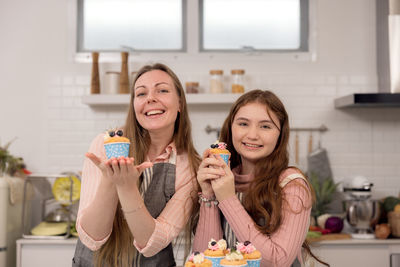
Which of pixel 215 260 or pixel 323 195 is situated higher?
pixel 215 260

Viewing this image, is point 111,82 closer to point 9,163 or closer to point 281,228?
point 9,163

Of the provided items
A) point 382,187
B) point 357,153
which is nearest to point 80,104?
point 357,153

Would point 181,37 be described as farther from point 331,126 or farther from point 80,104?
point 331,126

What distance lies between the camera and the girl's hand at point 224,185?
A: 5.21 ft

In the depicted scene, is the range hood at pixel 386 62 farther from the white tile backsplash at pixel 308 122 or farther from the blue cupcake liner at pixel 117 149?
the blue cupcake liner at pixel 117 149

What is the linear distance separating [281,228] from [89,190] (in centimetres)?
70

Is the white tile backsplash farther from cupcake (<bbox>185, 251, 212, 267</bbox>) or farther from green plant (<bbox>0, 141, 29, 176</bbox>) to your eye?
cupcake (<bbox>185, 251, 212, 267</bbox>)

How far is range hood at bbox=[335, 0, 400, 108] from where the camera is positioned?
3.32 m

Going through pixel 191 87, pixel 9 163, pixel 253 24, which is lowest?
pixel 9 163

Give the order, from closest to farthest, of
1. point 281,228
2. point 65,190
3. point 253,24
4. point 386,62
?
point 281,228, point 65,190, point 386,62, point 253,24

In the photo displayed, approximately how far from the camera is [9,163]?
3.56 m

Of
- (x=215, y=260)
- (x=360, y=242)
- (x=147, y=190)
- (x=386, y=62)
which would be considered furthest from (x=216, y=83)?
(x=215, y=260)

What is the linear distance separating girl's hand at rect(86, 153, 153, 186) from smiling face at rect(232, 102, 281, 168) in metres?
0.48

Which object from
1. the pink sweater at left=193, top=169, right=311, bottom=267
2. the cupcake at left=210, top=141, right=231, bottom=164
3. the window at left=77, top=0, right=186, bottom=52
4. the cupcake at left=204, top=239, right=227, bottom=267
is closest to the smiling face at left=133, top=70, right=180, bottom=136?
the cupcake at left=210, top=141, right=231, bottom=164
